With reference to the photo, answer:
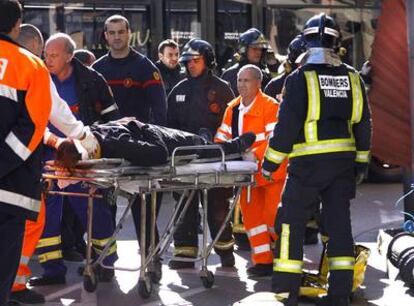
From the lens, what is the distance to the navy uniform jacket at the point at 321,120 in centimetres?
629

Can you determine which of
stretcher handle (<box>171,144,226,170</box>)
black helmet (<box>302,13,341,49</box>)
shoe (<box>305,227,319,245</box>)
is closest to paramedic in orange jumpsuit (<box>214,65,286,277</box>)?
stretcher handle (<box>171,144,226,170</box>)

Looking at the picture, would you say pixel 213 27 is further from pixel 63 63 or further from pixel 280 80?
pixel 63 63

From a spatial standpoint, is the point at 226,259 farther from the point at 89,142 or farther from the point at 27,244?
the point at 89,142

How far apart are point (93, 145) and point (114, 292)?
5.26 feet

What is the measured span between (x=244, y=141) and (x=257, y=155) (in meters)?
0.46

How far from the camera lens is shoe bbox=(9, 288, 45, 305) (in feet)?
21.9

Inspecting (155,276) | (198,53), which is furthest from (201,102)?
(155,276)

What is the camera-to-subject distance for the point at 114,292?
283 inches

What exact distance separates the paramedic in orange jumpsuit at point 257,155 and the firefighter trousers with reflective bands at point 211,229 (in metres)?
0.20

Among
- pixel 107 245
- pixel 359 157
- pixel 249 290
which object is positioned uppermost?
pixel 359 157

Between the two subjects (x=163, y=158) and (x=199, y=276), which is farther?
(x=199, y=276)

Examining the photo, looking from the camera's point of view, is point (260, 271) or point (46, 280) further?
point (260, 271)

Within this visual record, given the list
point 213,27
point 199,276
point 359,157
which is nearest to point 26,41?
point 199,276

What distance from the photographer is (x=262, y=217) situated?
7.79 m
